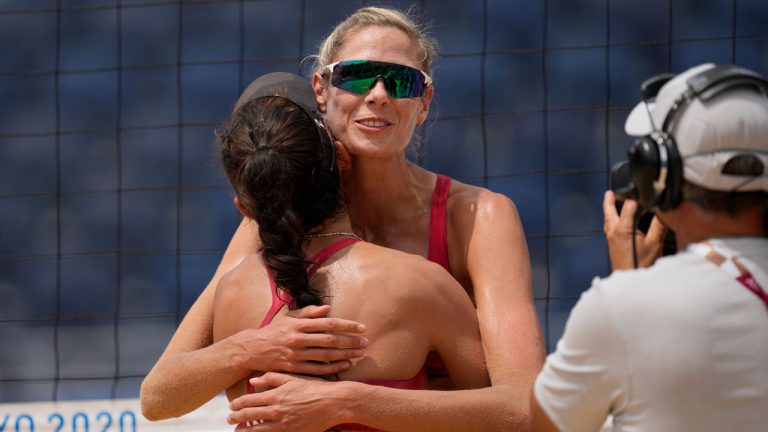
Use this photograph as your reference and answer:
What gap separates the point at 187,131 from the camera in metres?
4.62

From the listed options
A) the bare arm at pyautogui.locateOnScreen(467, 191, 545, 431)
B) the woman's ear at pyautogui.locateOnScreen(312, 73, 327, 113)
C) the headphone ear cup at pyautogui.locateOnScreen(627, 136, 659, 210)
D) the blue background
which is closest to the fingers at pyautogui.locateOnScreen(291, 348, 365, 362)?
the bare arm at pyautogui.locateOnScreen(467, 191, 545, 431)

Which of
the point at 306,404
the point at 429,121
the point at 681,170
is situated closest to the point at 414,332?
the point at 306,404

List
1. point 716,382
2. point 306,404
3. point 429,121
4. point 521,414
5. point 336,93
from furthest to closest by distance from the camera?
1. point 429,121
2. point 336,93
3. point 521,414
4. point 306,404
5. point 716,382

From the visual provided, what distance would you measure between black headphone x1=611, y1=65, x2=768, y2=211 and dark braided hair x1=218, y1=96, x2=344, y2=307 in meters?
0.64

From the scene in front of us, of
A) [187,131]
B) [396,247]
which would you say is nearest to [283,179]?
[396,247]

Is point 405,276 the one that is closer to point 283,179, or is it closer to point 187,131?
point 283,179

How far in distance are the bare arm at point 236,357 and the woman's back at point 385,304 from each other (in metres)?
0.04

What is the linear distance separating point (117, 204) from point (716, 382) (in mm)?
3577

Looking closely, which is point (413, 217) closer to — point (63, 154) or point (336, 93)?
point (336, 93)

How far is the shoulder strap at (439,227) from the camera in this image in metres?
2.31

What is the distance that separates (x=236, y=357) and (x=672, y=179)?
2.95 feet

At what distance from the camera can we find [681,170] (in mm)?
1489

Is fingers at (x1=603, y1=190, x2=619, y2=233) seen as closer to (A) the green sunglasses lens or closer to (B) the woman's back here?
(B) the woman's back

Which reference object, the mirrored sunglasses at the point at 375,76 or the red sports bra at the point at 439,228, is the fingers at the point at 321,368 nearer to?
the red sports bra at the point at 439,228
